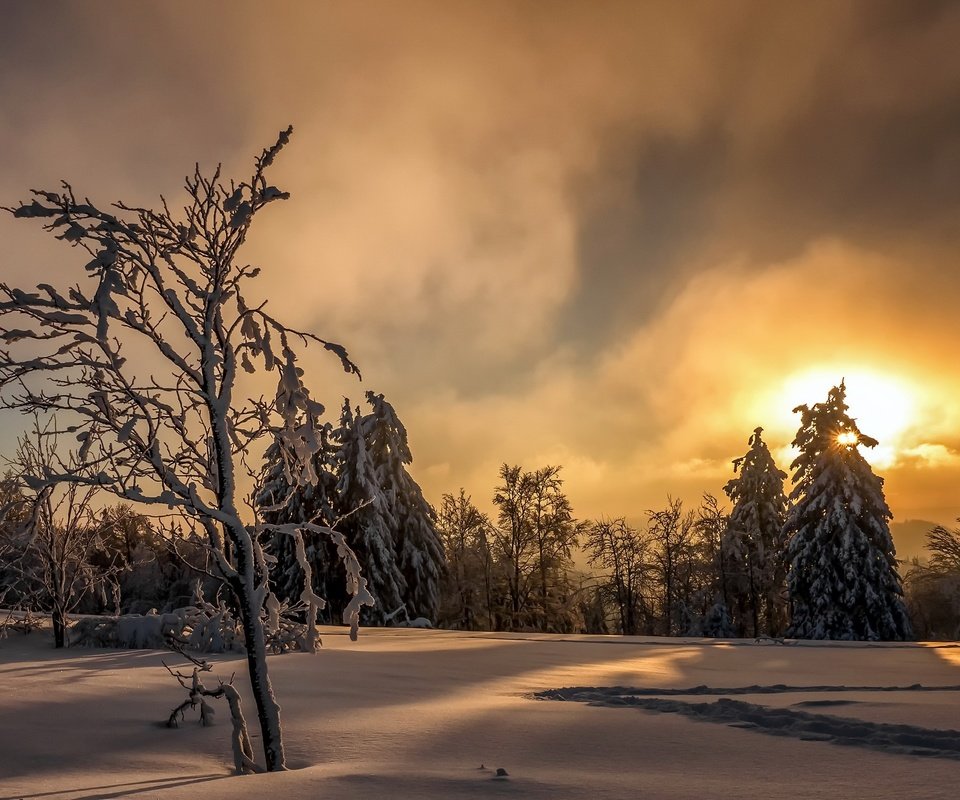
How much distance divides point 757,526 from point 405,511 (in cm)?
1855

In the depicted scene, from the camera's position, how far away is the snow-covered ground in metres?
4.61

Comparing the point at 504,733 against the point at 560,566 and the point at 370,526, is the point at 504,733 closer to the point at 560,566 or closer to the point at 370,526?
the point at 370,526

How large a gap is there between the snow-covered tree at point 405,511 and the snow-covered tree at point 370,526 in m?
0.56

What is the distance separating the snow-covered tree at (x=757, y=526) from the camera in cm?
4016

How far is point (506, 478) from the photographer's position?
44469 millimetres

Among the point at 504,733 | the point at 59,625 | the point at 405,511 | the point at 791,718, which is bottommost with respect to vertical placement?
the point at 504,733

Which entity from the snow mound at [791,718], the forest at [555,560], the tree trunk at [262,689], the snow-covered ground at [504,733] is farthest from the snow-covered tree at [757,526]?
the tree trunk at [262,689]

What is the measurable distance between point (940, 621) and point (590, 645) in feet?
118

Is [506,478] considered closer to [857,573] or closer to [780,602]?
[780,602]

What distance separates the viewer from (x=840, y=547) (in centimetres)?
3155

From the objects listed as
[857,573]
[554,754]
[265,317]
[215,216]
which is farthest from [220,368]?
[857,573]

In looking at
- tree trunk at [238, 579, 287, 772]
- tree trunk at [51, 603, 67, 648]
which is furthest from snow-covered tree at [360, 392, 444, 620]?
tree trunk at [238, 579, 287, 772]

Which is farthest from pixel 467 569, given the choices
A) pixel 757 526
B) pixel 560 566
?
pixel 757 526

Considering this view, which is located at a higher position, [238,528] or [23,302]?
[23,302]
